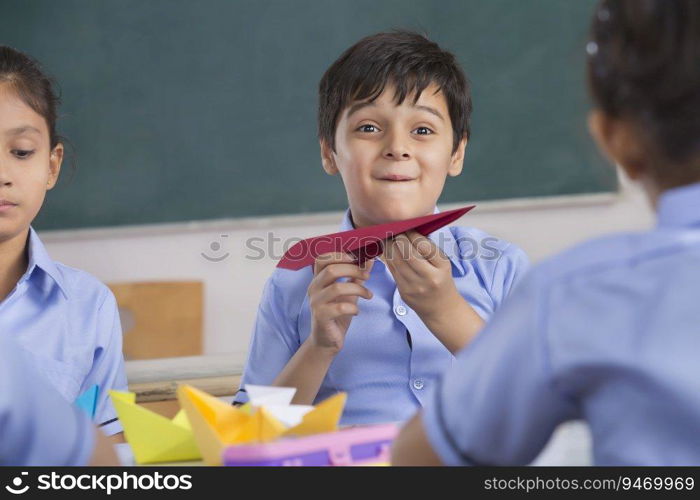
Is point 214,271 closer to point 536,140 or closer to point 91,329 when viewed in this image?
point 536,140

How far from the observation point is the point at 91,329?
1.50 meters

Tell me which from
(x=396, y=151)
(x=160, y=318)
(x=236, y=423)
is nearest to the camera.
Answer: (x=236, y=423)

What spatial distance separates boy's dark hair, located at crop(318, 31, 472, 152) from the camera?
145cm

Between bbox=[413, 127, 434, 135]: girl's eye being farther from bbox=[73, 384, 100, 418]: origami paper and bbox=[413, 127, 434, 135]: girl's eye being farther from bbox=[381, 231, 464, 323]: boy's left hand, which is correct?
bbox=[73, 384, 100, 418]: origami paper

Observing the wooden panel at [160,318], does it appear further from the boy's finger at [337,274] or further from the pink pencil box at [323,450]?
the pink pencil box at [323,450]

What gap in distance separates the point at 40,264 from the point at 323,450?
2.80 feet

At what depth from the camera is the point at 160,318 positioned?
274cm

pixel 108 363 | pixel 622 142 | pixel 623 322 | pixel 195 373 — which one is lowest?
pixel 195 373

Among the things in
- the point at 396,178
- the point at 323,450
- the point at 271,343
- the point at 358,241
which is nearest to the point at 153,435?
the point at 323,450

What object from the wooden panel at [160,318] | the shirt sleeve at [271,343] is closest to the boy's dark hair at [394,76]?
the shirt sleeve at [271,343]

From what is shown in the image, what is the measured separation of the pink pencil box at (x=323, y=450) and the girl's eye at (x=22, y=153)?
33.2 inches

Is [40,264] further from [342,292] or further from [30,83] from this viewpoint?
[342,292]

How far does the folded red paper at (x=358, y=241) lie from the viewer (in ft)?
3.63

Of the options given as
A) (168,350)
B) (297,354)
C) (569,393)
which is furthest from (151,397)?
(569,393)
